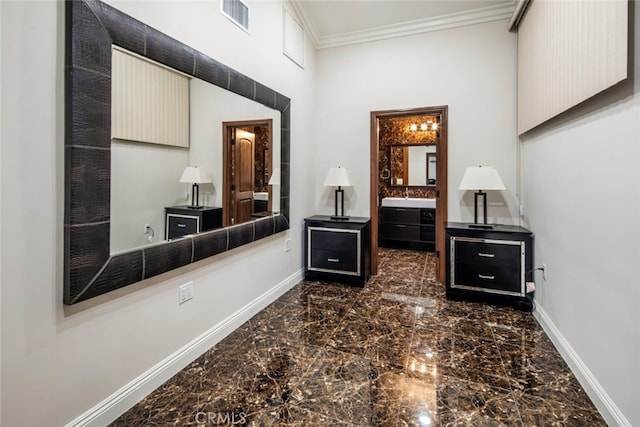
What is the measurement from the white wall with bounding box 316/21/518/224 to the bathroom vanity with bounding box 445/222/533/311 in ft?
1.81

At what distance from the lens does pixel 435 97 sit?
3.84m

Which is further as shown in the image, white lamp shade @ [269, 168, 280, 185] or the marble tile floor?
white lamp shade @ [269, 168, 280, 185]

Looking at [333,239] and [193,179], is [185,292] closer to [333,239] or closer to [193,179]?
[193,179]

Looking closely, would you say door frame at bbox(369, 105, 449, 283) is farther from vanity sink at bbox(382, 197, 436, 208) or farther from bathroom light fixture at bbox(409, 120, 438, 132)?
bathroom light fixture at bbox(409, 120, 438, 132)

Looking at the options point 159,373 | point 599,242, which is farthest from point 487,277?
point 159,373

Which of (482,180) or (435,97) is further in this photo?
(435,97)

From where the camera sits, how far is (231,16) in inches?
101

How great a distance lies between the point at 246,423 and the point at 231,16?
2.78 metres

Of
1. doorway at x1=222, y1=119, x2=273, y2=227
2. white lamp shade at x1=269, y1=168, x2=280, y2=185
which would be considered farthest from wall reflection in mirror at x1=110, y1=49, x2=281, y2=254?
white lamp shade at x1=269, y1=168, x2=280, y2=185

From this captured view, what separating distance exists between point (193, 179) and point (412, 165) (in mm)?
4639

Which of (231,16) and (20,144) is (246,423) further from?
(231,16)

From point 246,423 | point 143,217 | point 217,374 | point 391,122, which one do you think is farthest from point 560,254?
point 391,122

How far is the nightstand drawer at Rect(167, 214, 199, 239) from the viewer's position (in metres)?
2.07

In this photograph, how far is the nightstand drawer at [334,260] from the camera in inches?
150
